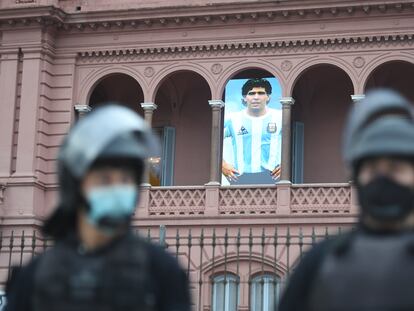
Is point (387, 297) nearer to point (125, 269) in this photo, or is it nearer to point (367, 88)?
point (125, 269)

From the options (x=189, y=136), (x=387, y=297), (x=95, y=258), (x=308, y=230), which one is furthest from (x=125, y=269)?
(x=189, y=136)

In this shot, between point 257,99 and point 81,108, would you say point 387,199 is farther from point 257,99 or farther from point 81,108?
point 81,108

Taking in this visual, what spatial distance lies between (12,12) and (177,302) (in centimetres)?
2050

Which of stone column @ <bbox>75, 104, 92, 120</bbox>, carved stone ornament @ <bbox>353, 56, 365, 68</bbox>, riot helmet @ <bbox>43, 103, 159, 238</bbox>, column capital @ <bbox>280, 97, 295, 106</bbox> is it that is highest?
carved stone ornament @ <bbox>353, 56, 365, 68</bbox>

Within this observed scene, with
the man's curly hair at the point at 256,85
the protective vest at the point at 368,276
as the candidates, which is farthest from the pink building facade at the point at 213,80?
the protective vest at the point at 368,276

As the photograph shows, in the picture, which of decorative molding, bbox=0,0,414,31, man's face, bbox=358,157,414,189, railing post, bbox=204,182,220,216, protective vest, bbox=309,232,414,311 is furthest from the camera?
railing post, bbox=204,182,220,216

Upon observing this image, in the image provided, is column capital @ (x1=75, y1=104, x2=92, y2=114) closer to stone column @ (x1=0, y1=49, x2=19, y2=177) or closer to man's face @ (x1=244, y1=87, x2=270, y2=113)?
stone column @ (x1=0, y1=49, x2=19, y2=177)

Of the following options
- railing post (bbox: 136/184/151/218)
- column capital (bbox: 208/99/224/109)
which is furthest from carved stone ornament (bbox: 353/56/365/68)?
railing post (bbox: 136/184/151/218)

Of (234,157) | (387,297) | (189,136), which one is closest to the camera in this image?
(387,297)

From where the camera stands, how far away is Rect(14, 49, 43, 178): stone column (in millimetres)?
23156

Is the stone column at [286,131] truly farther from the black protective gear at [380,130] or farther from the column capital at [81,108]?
the black protective gear at [380,130]

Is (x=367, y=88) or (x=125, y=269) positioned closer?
(x=125, y=269)

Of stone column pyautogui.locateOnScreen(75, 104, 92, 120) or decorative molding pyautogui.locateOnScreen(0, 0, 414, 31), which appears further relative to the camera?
stone column pyautogui.locateOnScreen(75, 104, 92, 120)

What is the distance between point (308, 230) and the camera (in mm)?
21953
